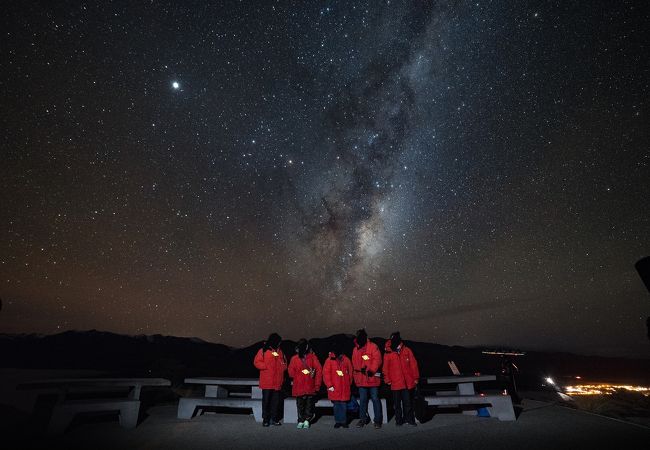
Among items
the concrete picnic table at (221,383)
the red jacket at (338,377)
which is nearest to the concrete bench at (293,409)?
the red jacket at (338,377)

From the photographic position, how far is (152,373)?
25078mm

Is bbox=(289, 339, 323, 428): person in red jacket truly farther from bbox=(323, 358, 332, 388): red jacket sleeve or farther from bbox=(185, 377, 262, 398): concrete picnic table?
bbox=(185, 377, 262, 398): concrete picnic table

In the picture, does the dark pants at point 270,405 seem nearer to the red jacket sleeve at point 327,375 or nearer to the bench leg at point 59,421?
the red jacket sleeve at point 327,375

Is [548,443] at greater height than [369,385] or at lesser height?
lesser

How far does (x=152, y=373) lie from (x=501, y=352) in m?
26.0

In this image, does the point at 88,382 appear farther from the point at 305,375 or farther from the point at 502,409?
the point at 502,409

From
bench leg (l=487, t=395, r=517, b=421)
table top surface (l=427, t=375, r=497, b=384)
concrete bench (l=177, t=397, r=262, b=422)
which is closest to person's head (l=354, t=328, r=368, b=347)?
table top surface (l=427, t=375, r=497, b=384)

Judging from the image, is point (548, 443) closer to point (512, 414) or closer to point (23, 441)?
point (512, 414)

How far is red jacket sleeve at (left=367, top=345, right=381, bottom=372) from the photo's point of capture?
6.97 meters

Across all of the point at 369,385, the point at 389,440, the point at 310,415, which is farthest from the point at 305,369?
the point at 389,440

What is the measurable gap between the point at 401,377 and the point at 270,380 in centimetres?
301

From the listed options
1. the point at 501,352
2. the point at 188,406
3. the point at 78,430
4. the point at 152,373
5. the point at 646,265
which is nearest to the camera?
the point at 646,265

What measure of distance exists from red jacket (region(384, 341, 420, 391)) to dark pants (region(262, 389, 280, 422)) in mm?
2637

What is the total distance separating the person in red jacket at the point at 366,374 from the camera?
22.8ft
